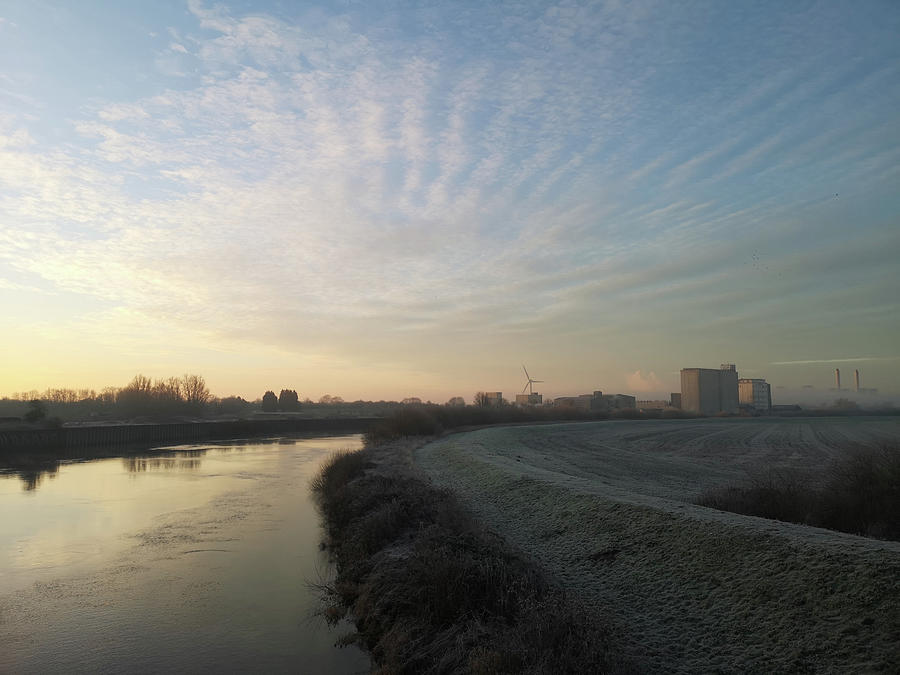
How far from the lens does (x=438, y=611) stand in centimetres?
1139

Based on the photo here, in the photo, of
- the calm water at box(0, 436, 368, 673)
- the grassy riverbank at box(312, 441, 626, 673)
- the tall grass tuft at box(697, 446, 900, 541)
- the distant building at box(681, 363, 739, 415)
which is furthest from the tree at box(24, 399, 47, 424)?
the distant building at box(681, 363, 739, 415)

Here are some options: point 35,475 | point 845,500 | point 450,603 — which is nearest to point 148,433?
point 35,475

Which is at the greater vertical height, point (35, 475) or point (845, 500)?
point (845, 500)

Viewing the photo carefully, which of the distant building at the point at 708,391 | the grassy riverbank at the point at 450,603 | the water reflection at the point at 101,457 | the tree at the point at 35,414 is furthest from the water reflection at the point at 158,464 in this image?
the distant building at the point at 708,391

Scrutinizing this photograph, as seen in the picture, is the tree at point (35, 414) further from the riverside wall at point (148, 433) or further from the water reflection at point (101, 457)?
the water reflection at point (101, 457)

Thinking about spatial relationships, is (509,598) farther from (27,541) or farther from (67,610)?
(27,541)

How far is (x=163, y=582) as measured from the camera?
1756 cm

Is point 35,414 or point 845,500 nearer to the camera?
point 845,500

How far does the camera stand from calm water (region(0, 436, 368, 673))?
12.7 m

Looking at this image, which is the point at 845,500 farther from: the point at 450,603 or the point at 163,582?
the point at 163,582

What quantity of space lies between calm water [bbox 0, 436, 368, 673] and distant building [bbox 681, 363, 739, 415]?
577 ft

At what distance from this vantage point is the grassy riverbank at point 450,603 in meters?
8.84

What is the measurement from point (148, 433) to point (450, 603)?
8534 centimetres

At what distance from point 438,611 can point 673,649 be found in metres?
4.30
